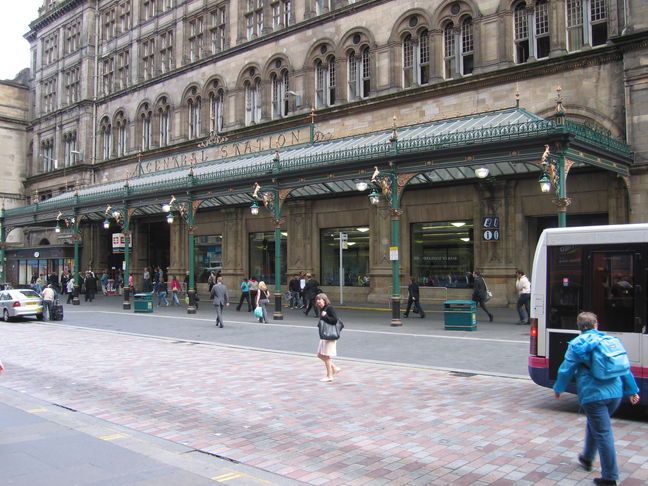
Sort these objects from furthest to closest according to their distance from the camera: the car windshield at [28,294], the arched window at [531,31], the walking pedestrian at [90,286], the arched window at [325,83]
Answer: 1. the walking pedestrian at [90,286]
2. the arched window at [325,83]
3. the car windshield at [28,294]
4. the arched window at [531,31]

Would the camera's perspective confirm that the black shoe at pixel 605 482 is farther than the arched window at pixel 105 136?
No

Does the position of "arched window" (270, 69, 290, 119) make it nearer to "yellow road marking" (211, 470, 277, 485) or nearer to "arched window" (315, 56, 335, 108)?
"arched window" (315, 56, 335, 108)

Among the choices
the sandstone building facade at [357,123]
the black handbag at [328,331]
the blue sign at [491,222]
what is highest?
the sandstone building facade at [357,123]

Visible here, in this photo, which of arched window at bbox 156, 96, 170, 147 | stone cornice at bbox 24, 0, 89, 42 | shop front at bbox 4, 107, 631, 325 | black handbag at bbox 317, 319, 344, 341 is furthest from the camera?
stone cornice at bbox 24, 0, 89, 42

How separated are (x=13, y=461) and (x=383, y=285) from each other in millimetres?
21578

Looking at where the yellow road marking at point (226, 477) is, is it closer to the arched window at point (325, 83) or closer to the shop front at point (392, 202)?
the shop front at point (392, 202)

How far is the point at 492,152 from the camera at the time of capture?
17.8 m

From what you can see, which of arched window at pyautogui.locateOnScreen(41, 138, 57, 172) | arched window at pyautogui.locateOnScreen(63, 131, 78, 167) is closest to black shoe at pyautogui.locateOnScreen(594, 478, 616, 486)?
arched window at pyautogui.locateOnScreen(63, 131, 78, 167)

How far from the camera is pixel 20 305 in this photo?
2420 cm

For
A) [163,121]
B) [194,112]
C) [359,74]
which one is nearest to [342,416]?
[359,74]

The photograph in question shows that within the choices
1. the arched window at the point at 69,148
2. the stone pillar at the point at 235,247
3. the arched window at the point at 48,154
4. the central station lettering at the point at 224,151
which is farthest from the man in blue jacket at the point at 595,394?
the arched window at the point at 48,154

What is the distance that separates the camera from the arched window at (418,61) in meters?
26.7

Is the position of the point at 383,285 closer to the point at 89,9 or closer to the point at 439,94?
the point at 439,94

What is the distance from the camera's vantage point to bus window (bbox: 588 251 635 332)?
25.4 feet
